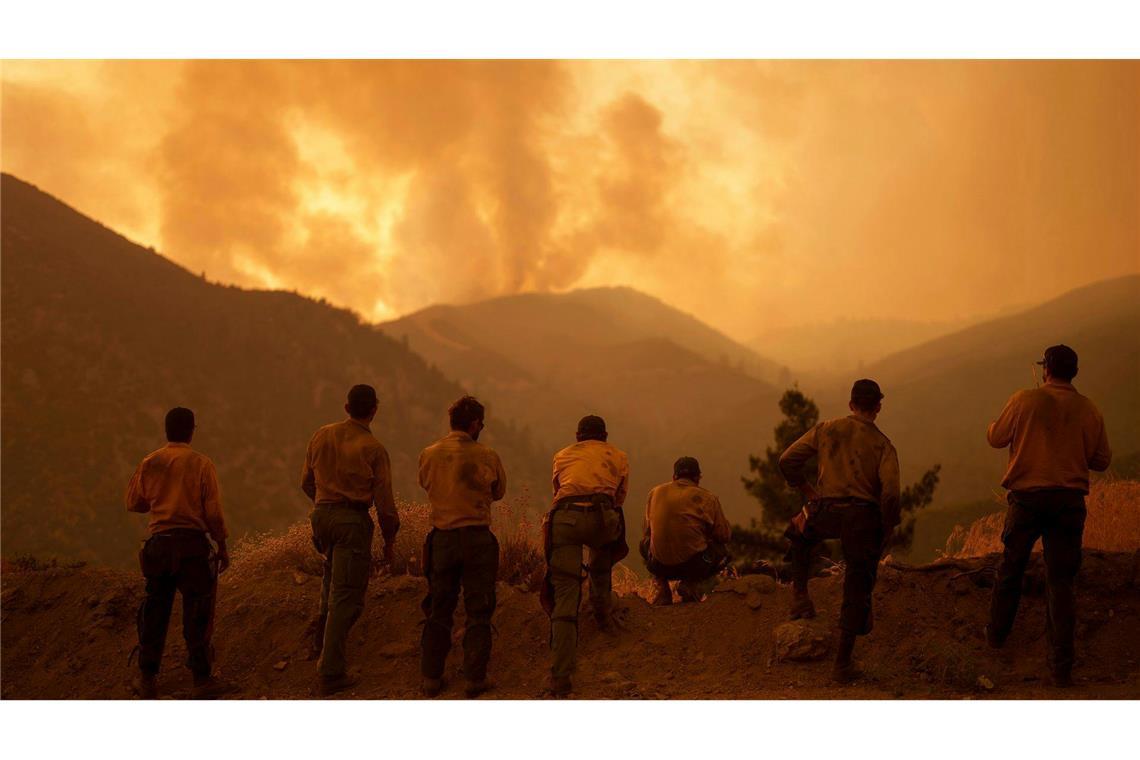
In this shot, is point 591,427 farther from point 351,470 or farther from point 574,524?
point 351,470

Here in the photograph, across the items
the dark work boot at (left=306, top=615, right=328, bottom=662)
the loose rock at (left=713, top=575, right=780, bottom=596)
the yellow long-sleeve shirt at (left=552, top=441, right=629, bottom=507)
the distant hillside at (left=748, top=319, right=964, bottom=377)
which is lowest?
the dark work boot at (left=306, top=615, right=328, bottom=662)

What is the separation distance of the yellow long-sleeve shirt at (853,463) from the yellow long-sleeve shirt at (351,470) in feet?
10.9

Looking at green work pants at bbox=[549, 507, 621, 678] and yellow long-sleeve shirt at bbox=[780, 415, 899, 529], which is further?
green work pants at bbox=[549, 507, 621, 678]

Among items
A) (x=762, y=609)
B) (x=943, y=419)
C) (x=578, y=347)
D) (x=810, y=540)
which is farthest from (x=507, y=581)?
(x=578, y=347)

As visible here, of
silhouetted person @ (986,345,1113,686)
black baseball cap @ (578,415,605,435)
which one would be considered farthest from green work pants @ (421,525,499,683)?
silhouetted person @ (986,345,1113,686)

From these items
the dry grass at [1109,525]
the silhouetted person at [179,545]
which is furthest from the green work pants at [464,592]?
the dry grass at [1109,525]

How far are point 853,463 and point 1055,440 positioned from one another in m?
1.54

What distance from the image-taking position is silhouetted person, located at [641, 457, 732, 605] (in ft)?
29.8

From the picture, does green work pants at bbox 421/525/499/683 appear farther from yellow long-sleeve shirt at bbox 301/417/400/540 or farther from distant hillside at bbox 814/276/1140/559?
distant hillside at bbox 814/276/1140/559

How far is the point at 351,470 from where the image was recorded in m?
7.59

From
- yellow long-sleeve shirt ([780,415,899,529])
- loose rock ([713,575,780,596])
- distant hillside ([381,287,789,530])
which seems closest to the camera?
yellow long-sleeve shirt ([780,415,899,529])

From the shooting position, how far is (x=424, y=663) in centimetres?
739

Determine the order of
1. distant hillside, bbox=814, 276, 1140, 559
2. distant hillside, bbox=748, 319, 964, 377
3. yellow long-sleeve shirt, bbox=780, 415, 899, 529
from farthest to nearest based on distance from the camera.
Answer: distant hillside, bbox=748, 319, 964, 377
distant hillside, bbox=814, 276, 1140, 559
yellow long-sleeve shirt, bbox=780, 415, 899, 529

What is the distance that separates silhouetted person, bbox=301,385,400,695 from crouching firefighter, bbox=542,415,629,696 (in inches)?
54.3
